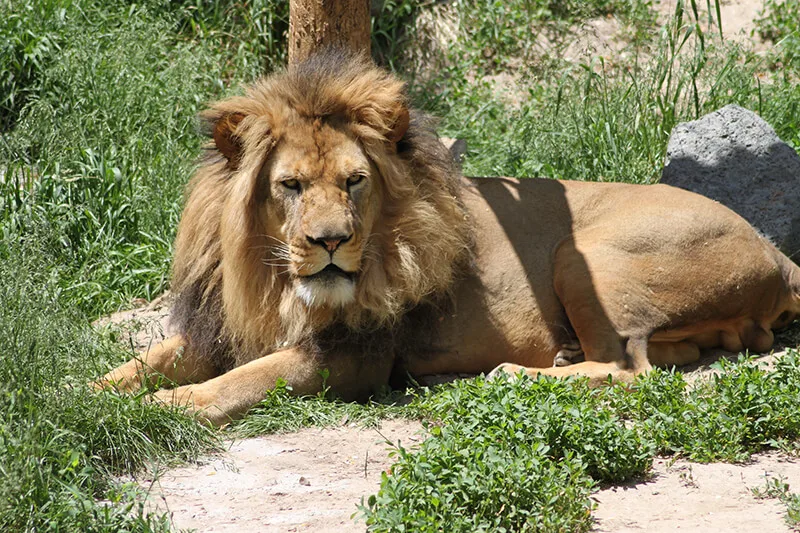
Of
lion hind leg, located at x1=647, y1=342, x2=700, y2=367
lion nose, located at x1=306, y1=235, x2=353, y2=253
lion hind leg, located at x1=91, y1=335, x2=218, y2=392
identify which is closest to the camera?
lion nose, located at x1=306, y1=235, x2=353, y2=253

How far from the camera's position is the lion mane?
4555 millimetres

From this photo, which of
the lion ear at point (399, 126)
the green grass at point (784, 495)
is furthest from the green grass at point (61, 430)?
the green grass at point (784, 495)

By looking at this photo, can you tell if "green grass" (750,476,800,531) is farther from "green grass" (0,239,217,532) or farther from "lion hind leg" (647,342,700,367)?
"green grass" (0,239,217,532)

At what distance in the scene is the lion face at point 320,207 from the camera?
14.2 feet

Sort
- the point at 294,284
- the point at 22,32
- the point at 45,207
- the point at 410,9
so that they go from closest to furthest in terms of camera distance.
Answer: the point at 294,284, the point at 45,207, the point at 22,32, the point at 410,9

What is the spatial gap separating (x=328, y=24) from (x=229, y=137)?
136cm

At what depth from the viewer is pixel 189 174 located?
6863mm

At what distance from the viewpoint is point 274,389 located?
4.54m

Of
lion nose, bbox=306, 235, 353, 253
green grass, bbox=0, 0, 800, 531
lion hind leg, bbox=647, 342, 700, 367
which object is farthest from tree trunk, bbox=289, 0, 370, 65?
lion hind leg, bbox=647, 342, 700, 367

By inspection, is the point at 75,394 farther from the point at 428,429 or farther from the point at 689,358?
the point at 689,358

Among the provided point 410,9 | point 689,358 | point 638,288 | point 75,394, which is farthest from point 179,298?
point 410,9

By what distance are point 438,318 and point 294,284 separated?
79 centimetres

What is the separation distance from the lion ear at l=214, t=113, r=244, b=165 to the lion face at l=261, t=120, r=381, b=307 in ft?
0.63

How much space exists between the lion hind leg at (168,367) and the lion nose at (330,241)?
95 cm
